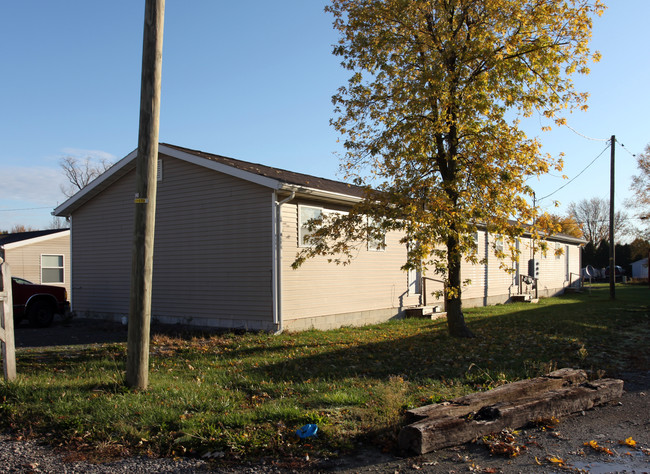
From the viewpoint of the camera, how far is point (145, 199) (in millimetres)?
6469

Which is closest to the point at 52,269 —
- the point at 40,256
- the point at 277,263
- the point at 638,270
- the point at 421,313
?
the point at 40,256

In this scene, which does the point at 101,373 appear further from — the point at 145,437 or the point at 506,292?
the point at 506,292

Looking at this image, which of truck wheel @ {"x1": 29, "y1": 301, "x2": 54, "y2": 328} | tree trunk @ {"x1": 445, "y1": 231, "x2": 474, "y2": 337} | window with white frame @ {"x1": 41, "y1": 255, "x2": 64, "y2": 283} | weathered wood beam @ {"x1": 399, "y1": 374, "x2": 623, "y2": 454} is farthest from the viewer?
window with white frame @ {"x1": 41, "y1": 255, "x2": 64, "y2": 283}

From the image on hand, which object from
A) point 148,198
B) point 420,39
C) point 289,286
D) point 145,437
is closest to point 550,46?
point 420,39

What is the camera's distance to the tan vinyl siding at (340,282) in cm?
1252

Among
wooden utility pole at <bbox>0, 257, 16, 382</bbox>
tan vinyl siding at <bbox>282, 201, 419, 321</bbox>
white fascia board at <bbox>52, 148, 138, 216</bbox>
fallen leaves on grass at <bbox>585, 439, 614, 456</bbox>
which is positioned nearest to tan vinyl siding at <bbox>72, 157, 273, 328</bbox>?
white fascia board at <bbox>52, 148, 138, 216</bbox>

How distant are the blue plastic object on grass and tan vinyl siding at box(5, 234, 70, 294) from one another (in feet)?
63.6

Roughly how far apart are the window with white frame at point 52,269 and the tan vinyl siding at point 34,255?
13cm

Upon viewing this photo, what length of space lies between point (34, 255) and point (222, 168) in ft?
43.5

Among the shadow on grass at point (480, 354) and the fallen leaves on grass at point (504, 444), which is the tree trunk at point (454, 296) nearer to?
the shadow on grass at point (480, 354)

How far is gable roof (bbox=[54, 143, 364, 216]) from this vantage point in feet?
39.6

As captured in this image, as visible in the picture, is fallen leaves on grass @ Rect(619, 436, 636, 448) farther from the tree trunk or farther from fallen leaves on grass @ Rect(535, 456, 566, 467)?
the tree trunk

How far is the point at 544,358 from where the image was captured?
9086mm

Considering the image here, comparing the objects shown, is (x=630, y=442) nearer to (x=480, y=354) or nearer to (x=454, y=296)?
(x=480, y=354)
